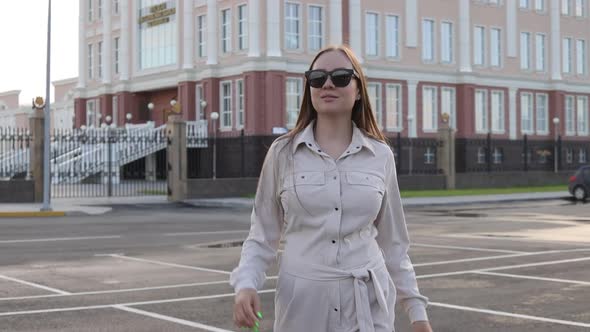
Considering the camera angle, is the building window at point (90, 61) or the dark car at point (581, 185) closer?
the dark car at point (581, 185)

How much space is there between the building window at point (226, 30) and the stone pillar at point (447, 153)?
12.7m

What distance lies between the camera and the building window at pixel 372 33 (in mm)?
49844

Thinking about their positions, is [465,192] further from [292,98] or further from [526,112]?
[526,112]

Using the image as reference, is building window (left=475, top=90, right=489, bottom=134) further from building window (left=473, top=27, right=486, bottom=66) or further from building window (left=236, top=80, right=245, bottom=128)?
building window (left=236, top=80, right=245, bottom=128)

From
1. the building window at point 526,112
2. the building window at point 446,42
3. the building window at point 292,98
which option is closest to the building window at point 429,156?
the building window at point 446,42

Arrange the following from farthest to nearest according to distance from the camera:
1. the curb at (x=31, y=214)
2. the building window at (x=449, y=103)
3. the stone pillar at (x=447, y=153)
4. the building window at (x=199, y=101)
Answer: the building window at (x=449, y=103) < the building window at (x=199, y=101) < the stone pillar at (x=447, y=153) < the curb at (x=31, y=214)

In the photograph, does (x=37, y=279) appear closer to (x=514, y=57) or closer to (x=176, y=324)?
(x=176, y=324)

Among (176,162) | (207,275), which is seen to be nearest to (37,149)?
(176,162)

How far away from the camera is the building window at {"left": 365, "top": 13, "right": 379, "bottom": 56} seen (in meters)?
49.8

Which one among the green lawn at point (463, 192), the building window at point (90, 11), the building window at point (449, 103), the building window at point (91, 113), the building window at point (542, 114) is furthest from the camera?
the building window at point (90, 11)

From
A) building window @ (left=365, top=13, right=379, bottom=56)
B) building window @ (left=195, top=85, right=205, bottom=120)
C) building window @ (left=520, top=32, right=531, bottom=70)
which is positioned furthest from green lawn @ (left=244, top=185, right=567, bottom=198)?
building window @ (left=520, top=32, right=531, bottom=70)

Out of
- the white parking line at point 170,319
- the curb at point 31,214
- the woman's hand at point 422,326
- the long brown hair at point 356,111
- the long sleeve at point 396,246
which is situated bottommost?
the white parking line at point 170,319

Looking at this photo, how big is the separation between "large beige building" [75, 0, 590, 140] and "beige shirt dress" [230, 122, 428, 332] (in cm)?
4159

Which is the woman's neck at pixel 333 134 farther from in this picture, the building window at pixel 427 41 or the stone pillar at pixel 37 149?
the building window at pixel 427 41
